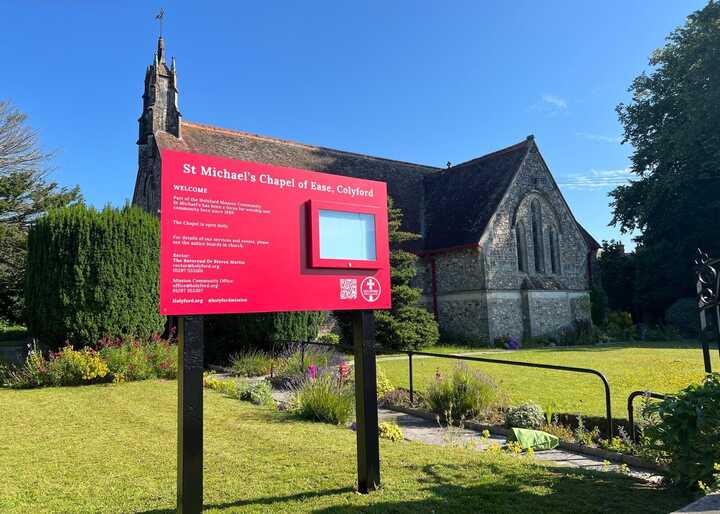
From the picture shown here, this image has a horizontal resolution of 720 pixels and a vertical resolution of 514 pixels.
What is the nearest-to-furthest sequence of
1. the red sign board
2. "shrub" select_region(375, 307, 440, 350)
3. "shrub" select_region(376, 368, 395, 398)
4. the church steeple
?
the red sign board < "shrub" select_region(376, 368, 395, 398) < "shrub" select_region(375, 307, 440, 350) < the church steeple

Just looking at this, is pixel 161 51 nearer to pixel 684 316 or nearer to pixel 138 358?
pixel 138 358

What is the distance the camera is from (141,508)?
4086mm

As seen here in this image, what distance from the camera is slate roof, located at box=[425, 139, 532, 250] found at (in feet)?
77.2

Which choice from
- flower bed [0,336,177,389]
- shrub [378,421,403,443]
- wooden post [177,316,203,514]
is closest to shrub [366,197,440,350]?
flower bed [0,336,177,389]

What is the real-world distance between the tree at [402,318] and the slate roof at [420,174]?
4512 mm

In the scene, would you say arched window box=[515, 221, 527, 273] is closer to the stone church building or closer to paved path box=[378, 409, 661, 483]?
the stone church building

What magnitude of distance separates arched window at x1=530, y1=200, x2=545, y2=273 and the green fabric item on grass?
66.2ft

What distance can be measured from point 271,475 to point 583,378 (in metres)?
8.59

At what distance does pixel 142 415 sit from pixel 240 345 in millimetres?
7536

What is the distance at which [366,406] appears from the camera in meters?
4.56

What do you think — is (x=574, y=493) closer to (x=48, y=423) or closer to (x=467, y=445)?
(x=467, y=445)

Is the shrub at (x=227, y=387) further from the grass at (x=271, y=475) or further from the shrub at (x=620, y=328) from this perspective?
the shrub at (x=620, y=328)

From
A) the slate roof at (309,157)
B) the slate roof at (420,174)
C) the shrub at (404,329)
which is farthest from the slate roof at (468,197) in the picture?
the shrub at (404,329)

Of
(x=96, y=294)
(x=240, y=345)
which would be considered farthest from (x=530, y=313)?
(x=96, y=294)
